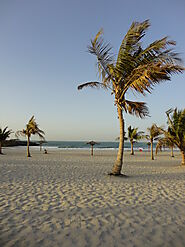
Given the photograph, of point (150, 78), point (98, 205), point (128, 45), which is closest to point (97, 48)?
point (128, 45)

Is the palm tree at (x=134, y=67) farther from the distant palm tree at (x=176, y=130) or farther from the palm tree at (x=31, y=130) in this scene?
the palm tree at (x=31, y=130)

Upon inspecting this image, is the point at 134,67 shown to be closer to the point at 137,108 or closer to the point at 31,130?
the point at 137,108

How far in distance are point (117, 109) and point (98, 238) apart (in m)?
6.10

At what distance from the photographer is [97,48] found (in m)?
7.45

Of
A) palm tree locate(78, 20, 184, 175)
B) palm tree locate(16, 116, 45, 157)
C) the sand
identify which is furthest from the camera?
palm tree locate(16, 116, 45, 157)

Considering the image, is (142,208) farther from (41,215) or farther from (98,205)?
(41,215)

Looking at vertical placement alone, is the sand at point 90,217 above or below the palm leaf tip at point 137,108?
below

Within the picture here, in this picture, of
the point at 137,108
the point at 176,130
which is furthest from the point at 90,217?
the point at 176,130

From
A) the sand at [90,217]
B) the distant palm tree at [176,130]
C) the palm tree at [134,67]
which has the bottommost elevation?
the sand at [90,217]

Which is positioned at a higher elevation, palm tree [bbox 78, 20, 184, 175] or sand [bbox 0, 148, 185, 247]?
palm tree [bbox 78, 20, 184, 175]

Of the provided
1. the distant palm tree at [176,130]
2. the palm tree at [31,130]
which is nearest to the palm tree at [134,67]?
the distant palm tree at [176,130]

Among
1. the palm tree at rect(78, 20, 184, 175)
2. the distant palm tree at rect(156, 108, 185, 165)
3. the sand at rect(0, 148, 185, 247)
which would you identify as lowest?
the sand at rect(0, 148, 185, 247)

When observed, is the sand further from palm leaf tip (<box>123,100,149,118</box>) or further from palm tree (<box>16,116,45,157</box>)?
palm tree (<box>16,116,45,157</box>)

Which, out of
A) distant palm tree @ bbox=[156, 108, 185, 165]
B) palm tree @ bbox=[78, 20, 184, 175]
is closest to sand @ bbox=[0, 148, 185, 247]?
palm tree @ bbox=[78, 20, 184, 175]
